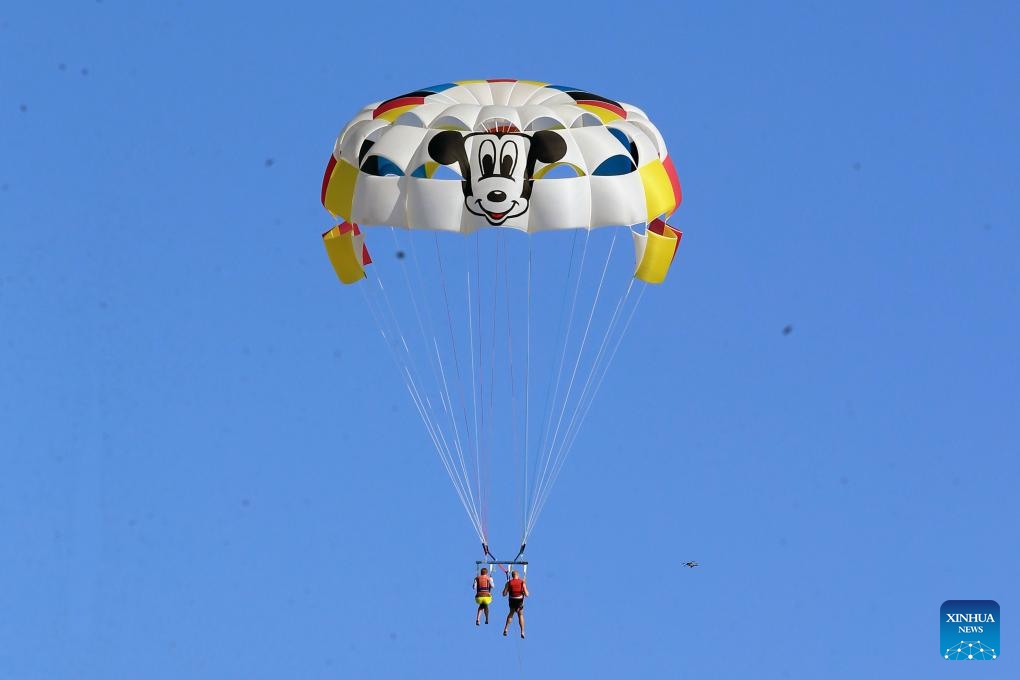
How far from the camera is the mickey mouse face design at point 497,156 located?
113 ft

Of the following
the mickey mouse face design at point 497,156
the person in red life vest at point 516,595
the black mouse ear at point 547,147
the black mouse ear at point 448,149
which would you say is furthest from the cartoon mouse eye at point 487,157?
the person in red life vest at point 516,595

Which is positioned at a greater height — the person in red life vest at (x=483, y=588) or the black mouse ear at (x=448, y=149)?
the black mouse ear at (x=448, y=149)

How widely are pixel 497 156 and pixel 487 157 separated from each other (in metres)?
0.15

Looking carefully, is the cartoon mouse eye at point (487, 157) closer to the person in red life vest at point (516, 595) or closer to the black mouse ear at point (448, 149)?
the black mouse ear at point (448, 149)

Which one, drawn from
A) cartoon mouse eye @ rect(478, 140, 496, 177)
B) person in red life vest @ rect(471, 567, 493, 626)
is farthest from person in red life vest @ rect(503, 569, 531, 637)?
cartoon mouse eye @ rect(478, 140, 496, 177)

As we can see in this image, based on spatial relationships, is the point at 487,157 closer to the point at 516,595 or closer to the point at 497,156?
the point at 497,156

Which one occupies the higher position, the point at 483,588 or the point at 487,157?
the point at 487,157

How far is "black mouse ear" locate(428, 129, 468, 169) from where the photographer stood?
34281 mm

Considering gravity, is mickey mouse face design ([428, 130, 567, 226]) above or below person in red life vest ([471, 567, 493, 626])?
above

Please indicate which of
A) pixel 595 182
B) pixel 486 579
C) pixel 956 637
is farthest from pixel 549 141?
pixel 956 637

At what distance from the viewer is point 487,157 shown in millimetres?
34406

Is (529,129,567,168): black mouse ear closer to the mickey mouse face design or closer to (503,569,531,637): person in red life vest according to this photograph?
the mickey mouse face design

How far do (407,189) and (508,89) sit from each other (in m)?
2.37

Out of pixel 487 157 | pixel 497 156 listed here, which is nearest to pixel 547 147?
pixel 497 156
